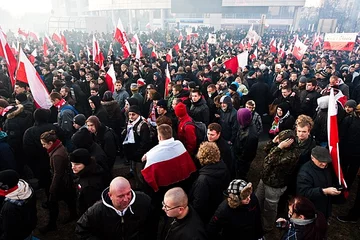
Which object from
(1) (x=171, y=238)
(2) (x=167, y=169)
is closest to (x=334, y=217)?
(2) (x=167, y=169)

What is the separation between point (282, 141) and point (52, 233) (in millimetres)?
4184

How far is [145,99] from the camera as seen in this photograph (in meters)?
7.74

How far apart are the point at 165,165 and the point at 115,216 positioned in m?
1.15

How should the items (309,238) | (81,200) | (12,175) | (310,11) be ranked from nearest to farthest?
(309,238), (12,175), (81,200), (310,11)

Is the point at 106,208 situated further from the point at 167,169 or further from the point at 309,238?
the point at 309,238

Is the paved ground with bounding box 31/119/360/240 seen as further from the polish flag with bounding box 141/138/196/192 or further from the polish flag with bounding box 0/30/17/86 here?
the polish flag with bounding box 0/30/17/86

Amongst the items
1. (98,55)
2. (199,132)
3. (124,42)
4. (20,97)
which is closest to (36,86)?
(20,97)

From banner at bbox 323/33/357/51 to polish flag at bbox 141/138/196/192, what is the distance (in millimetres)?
16520

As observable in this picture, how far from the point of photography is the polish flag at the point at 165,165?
12.3 ft

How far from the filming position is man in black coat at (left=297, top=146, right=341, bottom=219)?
3.49 metres

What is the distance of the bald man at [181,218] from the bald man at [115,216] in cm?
42

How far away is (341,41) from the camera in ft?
54.3

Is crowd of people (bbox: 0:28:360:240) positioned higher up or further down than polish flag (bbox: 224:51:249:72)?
further down

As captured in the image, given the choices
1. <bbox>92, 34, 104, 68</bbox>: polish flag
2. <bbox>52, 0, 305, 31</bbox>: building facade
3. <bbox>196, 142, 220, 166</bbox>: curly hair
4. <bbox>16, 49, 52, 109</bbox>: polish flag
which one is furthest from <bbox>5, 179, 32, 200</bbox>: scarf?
<bbox>52, 0, 305, 31</bbox>: building facade
